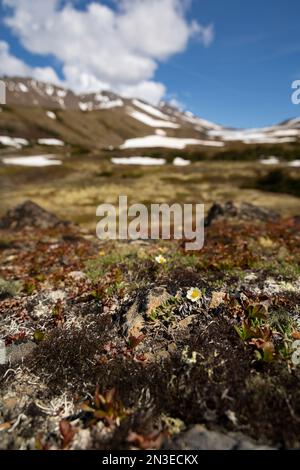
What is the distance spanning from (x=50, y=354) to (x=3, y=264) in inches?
338

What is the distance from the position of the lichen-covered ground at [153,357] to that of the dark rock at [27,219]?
17.7 m

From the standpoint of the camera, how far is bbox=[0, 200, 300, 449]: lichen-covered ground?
4305mm

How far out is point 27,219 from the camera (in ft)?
89.5

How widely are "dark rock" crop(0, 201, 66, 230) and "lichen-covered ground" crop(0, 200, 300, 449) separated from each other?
17.7 m

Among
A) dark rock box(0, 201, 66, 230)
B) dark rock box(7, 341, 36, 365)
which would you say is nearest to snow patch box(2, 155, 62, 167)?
dark rock box(0, 201, 66, 230)

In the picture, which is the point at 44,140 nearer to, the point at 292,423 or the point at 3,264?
the point at 3,264

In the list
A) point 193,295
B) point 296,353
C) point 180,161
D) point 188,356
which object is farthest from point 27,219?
point 180,161

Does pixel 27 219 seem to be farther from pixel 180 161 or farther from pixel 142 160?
pixel 180 161

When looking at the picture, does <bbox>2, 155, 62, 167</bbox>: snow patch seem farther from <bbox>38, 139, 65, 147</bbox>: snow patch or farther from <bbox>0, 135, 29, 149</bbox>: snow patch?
<bbox>38, 139, 65, 147</bbox>: snow patch

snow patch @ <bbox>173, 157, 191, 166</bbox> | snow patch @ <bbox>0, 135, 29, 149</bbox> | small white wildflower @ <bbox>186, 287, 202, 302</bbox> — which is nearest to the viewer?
small white wildflower @ <bbox>186, 287, 202, 302</bbox>

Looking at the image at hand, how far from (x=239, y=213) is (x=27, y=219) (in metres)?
16.1

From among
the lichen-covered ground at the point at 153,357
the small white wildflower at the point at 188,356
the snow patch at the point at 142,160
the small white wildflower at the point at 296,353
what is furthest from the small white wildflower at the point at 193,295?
the snow patch at the point at 142,160

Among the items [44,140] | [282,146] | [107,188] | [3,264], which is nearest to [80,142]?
[44,140]

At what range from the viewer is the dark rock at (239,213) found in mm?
23541
